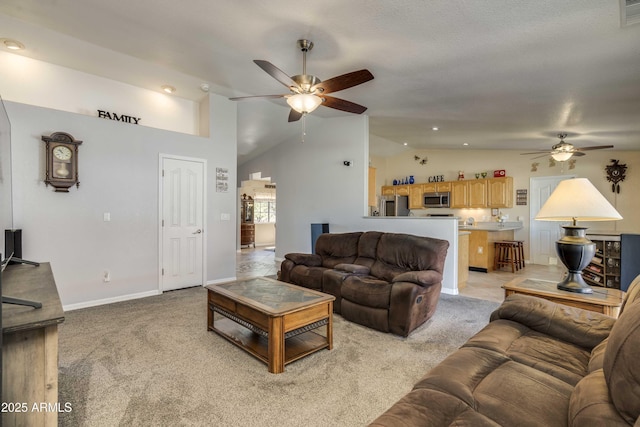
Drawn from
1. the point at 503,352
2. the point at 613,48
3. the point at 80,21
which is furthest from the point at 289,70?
the point at 503,352

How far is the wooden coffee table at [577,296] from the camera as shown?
2.05 m

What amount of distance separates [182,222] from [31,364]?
11.7 ft

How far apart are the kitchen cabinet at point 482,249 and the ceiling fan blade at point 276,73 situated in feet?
16.4

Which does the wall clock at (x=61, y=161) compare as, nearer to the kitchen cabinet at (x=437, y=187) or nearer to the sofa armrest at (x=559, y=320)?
the sofa armrest at (x=559, y=320)

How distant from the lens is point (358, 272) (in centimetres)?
358

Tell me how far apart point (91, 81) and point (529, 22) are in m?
5.15

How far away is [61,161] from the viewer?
3.63m

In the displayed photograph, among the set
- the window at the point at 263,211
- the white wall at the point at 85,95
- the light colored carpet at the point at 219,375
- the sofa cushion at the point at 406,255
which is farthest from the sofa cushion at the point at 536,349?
the window at the point at 263,211

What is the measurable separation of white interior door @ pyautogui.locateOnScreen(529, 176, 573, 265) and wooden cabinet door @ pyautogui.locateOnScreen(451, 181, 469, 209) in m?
1.36

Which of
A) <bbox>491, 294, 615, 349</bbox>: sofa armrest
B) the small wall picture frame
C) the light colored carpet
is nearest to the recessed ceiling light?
the light colored carpet

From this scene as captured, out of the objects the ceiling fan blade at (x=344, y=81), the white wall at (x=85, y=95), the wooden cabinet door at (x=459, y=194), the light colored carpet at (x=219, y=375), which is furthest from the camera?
the wooden cabinet door at (x=459, y=194)

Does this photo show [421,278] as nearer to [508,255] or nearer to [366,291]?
[366,291]

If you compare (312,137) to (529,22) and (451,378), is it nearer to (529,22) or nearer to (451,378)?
(529,22)

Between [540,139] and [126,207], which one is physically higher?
[540,139]
